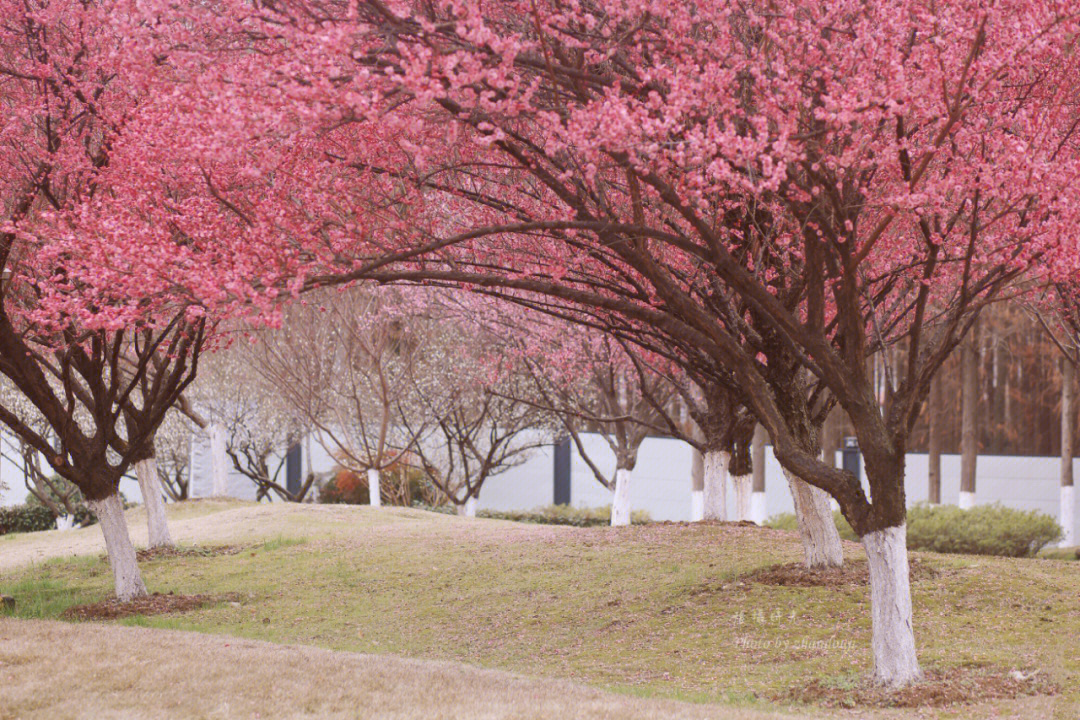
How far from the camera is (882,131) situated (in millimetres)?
8242

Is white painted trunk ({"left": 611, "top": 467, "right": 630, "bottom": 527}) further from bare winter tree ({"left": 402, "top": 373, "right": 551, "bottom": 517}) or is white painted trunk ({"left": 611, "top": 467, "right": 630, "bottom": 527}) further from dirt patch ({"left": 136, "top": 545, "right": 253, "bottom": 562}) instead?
dirt patch ({"left": 136, "top": 545, "right": 253, "bottom": 562})

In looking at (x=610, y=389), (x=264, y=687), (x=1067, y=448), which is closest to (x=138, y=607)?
(x=264, y=687)

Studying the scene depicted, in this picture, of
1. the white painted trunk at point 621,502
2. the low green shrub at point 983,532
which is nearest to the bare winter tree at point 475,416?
the white painted trunk at point 621,502

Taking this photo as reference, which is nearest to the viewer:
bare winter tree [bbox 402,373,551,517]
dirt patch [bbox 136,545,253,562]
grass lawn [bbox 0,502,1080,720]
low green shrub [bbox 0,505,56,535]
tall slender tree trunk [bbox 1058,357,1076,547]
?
grass lawn [bbox 0,502,1080,720]

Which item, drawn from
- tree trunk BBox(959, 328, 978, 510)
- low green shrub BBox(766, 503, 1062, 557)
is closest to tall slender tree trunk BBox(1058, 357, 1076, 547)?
tree trunk BBox(959, 328, 978, 510)

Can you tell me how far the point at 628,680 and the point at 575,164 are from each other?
4133 mm

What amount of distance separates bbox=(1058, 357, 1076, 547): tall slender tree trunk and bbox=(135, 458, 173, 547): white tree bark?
56.4ft

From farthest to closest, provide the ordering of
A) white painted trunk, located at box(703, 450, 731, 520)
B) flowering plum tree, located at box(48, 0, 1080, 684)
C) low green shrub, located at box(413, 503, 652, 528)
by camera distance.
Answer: low green shrub, located at box(413, 503, 652, 528) → white painted trunk, located at box(703, 450, 731, 520) → flowering plum tree, located at box(48, 0, 1080, 684)

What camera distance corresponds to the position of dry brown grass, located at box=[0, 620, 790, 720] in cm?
730

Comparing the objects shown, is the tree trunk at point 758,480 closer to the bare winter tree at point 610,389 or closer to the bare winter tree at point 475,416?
the bare winter tree at point 610,389

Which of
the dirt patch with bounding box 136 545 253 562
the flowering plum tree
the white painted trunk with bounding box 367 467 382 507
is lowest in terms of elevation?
the dirt patch with bounding box 136 545 253 562

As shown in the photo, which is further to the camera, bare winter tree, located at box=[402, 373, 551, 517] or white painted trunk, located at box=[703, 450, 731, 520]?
bare winter tree, located at box=[402, 373, 551, 517]

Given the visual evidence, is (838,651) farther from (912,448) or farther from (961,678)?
(912,448)

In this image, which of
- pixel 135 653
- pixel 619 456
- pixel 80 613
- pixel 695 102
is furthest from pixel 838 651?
pixel 619 456
